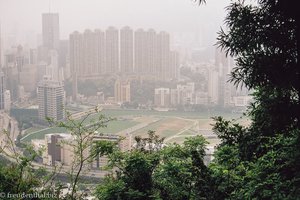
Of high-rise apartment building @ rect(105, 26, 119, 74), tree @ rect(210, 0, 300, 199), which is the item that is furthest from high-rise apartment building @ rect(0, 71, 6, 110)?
tree @ rect(210, 0, 300, 199)

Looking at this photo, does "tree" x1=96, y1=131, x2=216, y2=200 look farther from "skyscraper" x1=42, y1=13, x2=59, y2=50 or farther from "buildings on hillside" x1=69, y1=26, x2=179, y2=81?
"skyscraper" x1=42, y1=13, x2=59, y2=50

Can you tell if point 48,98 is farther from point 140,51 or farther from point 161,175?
point 140,51

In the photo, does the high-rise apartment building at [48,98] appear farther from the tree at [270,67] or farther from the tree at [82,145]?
the tree at [270,67]

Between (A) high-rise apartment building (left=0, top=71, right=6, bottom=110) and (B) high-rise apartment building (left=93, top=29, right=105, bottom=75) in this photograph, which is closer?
(A) high-rise apartment building (left=0, top=71, right=6, bottom=110)

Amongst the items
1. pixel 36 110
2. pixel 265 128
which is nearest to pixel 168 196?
pixel 265 128

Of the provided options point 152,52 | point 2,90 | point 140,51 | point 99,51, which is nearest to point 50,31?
point 99,51

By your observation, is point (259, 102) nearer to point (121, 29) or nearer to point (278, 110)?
point (278, 110)

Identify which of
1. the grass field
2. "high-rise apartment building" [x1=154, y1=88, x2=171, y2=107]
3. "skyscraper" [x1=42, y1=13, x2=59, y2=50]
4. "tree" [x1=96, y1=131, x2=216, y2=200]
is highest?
"skyscraper" [x1=42, y1=13, x2=59, y2=50]
